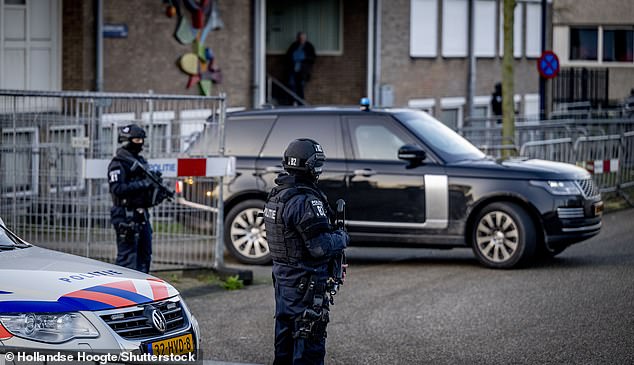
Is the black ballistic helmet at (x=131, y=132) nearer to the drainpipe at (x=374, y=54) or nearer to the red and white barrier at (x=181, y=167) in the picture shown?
the red and white barrier at (x=181, y=167)

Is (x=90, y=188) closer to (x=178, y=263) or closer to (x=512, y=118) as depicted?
(x=178, y=263)

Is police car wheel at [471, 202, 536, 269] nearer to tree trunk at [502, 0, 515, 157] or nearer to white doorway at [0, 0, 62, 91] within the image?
tree trunk at [502, 0, 515, 157]

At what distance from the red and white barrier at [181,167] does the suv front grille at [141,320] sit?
531 centimetres

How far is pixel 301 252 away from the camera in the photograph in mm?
7391

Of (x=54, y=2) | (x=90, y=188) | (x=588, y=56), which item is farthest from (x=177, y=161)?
(x=588, y=56)

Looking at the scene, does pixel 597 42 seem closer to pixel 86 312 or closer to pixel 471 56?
pixel 471 56

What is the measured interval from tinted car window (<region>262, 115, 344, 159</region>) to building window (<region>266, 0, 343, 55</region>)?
608 inches

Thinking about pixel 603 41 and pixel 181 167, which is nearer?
pixel 181 167

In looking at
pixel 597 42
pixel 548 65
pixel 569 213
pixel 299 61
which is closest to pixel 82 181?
pixel 569 213

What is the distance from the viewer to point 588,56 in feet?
167

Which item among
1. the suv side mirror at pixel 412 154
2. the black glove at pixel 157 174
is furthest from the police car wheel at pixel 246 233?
the black glove at pixel 157 174

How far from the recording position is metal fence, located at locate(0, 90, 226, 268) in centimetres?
1270

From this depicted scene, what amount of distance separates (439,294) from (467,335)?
81.4 inches

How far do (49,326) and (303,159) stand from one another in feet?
6.51
